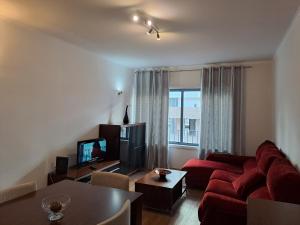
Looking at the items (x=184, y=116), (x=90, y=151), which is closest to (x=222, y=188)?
(x=90, y=151)

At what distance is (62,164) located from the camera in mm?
3617

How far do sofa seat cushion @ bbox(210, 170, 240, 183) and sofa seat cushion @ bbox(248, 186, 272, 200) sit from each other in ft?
2.68

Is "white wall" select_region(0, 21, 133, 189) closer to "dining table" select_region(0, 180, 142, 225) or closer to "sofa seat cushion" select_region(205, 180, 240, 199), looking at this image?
"dining table" select_region(0, 180, 142, 225)

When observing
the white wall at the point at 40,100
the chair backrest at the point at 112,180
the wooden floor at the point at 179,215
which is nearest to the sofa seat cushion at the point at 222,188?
the wooden floor at the point at 179,215

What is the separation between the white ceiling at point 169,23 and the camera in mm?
2473

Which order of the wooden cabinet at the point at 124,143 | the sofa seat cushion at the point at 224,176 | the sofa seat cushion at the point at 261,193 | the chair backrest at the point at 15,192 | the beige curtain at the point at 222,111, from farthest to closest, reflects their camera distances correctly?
the beige curtain at the point at 222,111
the wooden cabinet at the point at 124,143
the sofa seat cushion at the point at 224,176
the sofa seat cushion at the point at 261,193
the chair backrest at the point at 15,192

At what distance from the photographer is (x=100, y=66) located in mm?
4852

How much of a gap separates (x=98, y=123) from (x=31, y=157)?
1687mm

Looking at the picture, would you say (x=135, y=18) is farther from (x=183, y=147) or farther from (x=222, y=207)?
(x=183, y=147)

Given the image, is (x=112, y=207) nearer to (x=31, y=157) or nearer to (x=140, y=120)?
(x=31, y=157)

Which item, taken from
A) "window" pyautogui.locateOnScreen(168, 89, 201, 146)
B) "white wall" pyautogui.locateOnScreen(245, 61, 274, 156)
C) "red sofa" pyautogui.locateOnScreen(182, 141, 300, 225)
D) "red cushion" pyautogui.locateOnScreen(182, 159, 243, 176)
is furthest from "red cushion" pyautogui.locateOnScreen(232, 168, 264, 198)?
"window" pyautogui.locateOnScreen(168, 89, 201, 146)

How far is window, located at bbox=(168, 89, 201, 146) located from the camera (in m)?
5.57

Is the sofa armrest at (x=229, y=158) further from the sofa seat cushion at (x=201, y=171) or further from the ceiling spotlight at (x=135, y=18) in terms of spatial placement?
the ceiling spotlight at (x=135, y=18)

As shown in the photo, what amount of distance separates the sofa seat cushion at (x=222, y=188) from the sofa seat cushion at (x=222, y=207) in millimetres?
323
